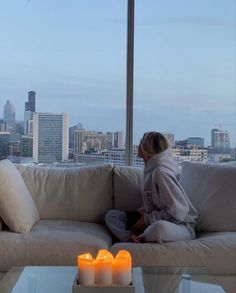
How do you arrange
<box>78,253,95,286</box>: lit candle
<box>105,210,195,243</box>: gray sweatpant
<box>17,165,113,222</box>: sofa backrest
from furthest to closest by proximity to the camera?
<box>17,165,113,222</box>: sofa backrest < <box>105,210,195,243</box>: gray sweatpant < <box>78,253,95,286</box>: lit candle

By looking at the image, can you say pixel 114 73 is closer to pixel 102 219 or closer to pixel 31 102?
pixel 31 102

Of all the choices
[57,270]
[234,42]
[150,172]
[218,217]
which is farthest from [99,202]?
[234,42]

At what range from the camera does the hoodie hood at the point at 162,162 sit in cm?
297

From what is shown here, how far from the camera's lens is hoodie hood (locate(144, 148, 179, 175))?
2.97m

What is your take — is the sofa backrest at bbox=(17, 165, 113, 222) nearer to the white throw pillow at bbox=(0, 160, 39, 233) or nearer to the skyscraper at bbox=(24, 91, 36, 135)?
the white throw pillow at bbox=(0, 160, 39, 233)

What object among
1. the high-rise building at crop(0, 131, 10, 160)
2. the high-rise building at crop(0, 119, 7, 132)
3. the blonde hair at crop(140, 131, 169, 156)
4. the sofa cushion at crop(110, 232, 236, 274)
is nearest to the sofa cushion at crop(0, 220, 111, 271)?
the sofa cushion at crop(110, 232, 236, 274)

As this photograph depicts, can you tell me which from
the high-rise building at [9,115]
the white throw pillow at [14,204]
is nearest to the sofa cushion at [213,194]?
the white throw pillow at [14,204]

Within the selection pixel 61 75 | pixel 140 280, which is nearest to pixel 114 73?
pixel 61 75

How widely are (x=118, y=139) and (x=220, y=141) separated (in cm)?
84

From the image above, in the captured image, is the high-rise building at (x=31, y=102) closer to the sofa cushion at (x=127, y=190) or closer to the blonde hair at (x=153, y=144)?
the sofa cushion at (x=127, y=190)

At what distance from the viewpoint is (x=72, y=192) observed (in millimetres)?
3402

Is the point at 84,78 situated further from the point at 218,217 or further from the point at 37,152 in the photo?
the point at 218,217

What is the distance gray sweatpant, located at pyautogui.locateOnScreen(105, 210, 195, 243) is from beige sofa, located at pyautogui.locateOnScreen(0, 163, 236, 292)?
0.20ft

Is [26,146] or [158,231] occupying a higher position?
[26,146]
